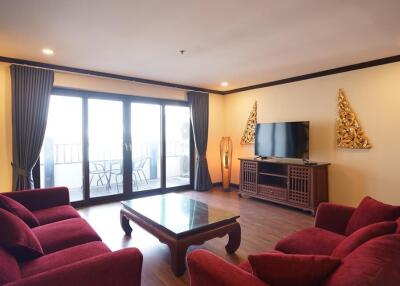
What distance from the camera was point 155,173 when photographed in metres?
5.45

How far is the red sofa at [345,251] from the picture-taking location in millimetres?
968

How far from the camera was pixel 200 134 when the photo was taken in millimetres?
5695

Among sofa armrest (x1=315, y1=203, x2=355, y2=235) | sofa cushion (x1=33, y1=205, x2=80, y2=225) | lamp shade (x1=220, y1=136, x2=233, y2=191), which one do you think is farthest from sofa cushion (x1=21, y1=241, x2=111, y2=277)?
lamp shade (x1=220, y1=136, x2=233, y2=191)

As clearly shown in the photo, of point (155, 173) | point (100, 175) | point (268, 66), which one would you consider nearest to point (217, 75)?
point (268, 66)

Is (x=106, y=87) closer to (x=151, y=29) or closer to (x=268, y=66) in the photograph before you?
(x=151, y=29)

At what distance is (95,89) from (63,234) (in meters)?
3.03

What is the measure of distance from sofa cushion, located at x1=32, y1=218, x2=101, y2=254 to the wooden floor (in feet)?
2.11

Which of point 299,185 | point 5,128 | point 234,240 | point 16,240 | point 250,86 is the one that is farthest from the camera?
point 250,86

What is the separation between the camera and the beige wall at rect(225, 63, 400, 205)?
360 centimetres

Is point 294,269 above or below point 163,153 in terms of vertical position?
below

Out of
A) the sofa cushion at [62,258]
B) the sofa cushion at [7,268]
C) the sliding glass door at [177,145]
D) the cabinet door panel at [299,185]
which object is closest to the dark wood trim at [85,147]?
the sliding glass door at [177,145]

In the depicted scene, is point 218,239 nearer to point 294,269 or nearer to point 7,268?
point 294,269

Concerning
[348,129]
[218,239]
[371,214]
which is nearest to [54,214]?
[218,239]

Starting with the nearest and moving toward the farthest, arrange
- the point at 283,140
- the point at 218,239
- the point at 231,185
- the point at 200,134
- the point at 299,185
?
1. the point at 218,239
2. the point at 299,185
3. the point at 283,140
4. the point at 200,134
5. the point at 231,185
